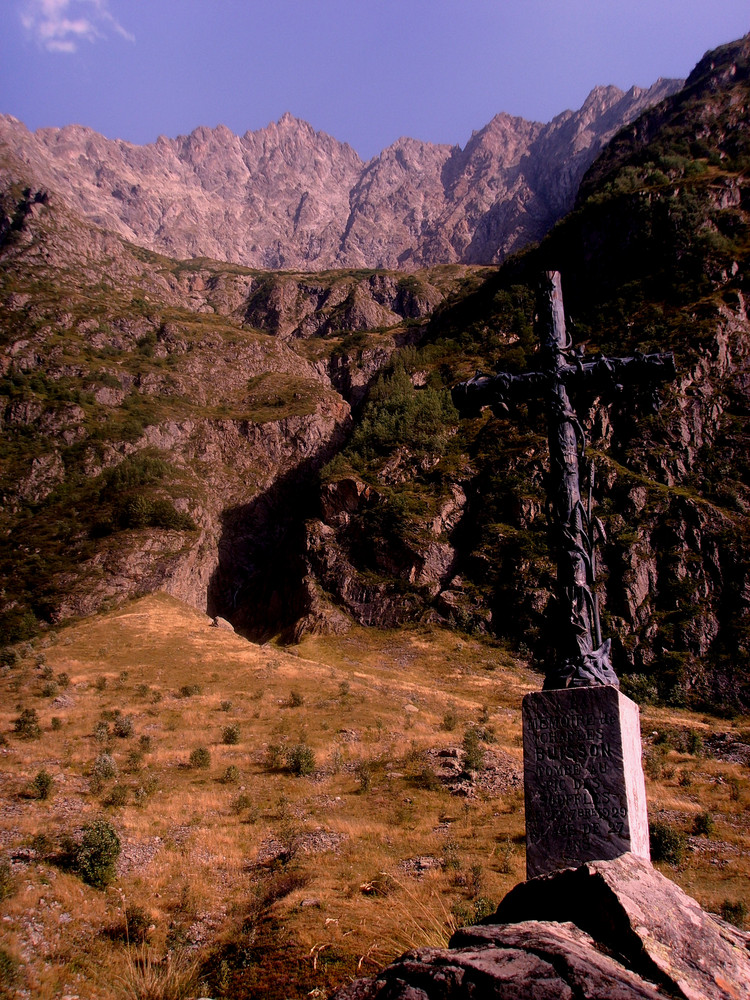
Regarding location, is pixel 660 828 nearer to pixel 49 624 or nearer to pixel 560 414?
pixel 560 414

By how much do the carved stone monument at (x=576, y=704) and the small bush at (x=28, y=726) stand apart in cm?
1914

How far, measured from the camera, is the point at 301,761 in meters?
19.1

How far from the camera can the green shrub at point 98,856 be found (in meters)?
11.0

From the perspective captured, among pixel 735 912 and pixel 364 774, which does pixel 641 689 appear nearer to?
pixel 364 774

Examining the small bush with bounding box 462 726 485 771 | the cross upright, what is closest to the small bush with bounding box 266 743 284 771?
the small bush with bounding box 462 726 485 771

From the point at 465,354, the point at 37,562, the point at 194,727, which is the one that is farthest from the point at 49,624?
the point at 465,354

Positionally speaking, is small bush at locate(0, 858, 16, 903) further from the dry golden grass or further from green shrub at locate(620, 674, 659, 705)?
green shrub at locate(620, 674, 659, 705)

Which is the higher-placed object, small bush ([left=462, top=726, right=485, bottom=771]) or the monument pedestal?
the monument pedestal

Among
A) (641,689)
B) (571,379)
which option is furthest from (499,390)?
(641,689)

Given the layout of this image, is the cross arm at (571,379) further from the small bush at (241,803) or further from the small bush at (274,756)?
the small bush at (274,756)

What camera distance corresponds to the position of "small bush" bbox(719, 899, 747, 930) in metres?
9.52

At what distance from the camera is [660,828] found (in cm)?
1341

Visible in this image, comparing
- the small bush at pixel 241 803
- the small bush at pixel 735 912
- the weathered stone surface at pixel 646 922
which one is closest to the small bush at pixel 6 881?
the small bush at pixel 241 803

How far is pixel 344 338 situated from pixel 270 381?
1192 inches
